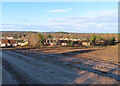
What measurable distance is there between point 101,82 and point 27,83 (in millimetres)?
3569

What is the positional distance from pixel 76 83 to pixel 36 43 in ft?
119

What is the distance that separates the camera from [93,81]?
7406 millimetres

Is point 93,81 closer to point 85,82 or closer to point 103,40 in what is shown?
point 85,82

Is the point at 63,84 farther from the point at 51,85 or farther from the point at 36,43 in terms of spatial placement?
the point at 36,43

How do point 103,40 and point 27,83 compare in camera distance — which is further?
point 103,40

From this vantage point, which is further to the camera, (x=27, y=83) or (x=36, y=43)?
(x=36, y=43)

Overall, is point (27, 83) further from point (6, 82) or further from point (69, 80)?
point (69, 80)

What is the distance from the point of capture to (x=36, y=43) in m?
42.5

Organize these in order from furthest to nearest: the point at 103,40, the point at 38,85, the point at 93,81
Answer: the point at 103,40 → the point at 93,81 → the point at 38,85

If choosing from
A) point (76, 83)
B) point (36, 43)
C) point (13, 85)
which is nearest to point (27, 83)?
point (13, 85)

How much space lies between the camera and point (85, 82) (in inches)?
285

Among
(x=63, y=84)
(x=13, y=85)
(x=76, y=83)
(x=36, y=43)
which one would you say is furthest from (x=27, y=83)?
(x=36, y=43)

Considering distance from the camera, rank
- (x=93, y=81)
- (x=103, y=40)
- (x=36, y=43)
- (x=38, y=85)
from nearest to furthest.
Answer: (x=38, y=85) < (x=93, y=81) < (x=36, y=43) < (x=103, y=40)

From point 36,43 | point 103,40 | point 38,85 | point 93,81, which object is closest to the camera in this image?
point 38,85
